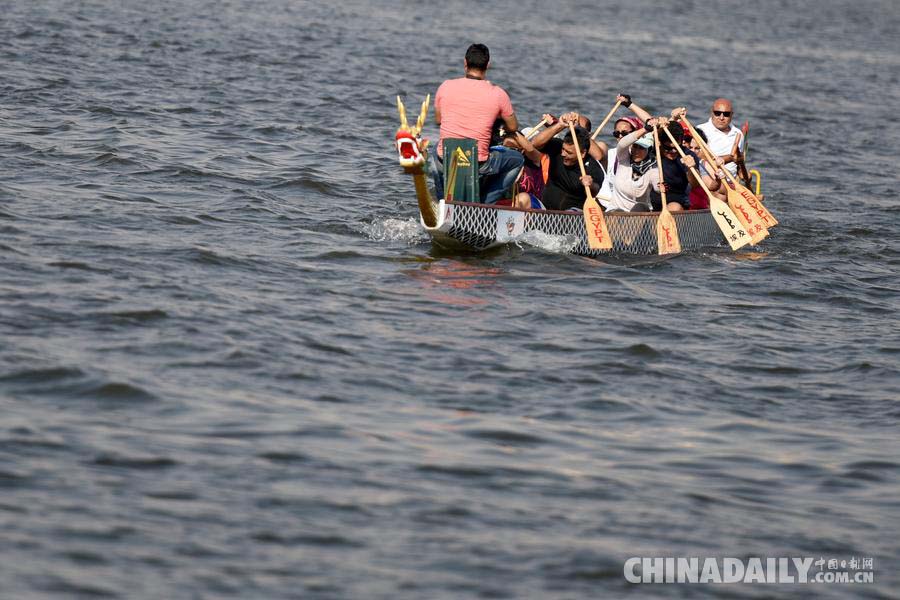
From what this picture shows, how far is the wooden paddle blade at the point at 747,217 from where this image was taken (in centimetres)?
1509

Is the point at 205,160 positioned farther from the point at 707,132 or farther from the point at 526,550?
the point at 526,550

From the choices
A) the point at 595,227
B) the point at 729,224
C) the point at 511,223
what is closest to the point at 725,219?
the point at 729,224

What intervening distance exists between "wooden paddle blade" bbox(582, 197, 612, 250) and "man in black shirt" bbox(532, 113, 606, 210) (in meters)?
0.36

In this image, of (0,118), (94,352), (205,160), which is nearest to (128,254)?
(94,352)

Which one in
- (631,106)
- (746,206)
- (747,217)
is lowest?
(747,217)

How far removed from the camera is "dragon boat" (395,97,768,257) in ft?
39.7

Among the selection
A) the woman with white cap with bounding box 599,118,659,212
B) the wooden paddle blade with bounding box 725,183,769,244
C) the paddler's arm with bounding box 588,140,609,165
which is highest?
the paddler's arm with bounding box 588,140,609,165

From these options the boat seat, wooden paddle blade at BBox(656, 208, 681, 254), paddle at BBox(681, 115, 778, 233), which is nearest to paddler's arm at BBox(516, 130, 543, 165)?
the boat seat

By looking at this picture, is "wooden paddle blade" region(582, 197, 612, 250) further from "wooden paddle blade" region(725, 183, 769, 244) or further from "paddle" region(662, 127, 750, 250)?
"wooden paddle blade" region(725, 183, 769, 244)

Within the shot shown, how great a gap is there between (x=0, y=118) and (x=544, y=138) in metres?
8.56

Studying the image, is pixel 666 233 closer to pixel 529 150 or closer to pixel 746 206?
pixel 746 206

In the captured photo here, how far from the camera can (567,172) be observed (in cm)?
1441

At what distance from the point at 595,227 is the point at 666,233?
3.62 feet

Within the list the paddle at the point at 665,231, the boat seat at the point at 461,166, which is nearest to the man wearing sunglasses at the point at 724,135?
the paddle at the point at 665,231
